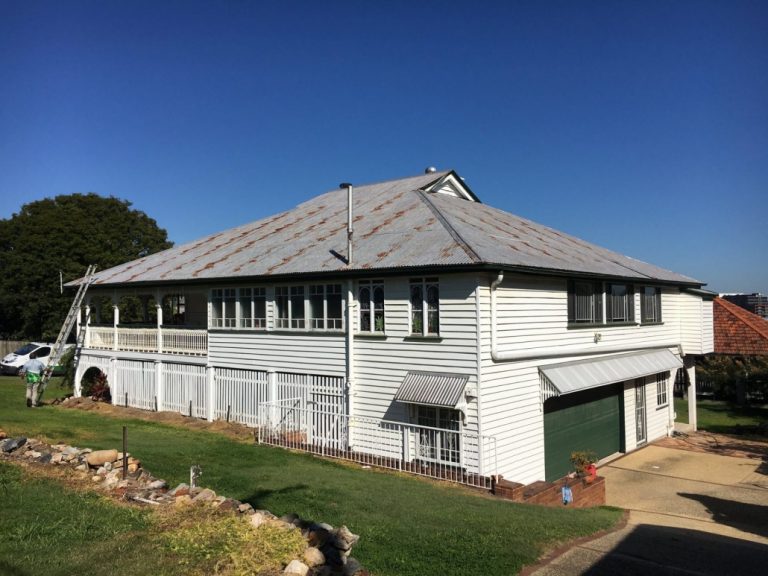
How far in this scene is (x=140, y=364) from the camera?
69.2ft

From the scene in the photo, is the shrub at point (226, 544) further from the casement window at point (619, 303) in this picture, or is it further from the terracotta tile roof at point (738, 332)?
the terracotta tile roof at point (738, 332)

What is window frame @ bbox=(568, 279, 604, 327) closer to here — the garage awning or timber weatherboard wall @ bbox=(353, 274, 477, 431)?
the garage awning

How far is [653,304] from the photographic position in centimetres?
2003

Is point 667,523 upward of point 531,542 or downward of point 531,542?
downward

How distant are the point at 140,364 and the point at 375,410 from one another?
10.3 meters

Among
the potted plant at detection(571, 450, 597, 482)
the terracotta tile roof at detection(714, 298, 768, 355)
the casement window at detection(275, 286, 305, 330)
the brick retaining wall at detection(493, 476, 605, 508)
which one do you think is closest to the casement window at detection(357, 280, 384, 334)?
the casement window at detection(275, 286, 305, 330)

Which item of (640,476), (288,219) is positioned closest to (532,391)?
(640,476)

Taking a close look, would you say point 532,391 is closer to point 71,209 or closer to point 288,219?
point 288,219

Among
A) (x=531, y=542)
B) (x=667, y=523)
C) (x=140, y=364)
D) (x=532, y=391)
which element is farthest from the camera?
(x=140, y=364)

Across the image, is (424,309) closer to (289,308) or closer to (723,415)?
(289,308)

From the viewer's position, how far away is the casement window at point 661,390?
21136mm

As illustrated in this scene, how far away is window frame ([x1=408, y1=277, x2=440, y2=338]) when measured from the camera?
13711 millimetres

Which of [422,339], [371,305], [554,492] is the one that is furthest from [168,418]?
[554,492]

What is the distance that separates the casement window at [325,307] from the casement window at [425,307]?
2.26 m
